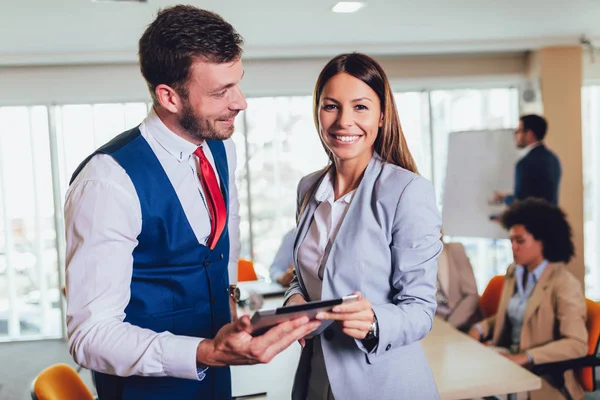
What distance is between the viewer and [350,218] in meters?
1.46

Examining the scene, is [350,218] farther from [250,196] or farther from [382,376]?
[250,196]

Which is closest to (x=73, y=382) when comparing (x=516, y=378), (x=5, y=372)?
(x=516, y=378)

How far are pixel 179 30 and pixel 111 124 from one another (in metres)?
5.20

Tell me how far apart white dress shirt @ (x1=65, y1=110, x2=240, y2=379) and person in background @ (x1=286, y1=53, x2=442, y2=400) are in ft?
1.27

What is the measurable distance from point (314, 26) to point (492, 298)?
109 inches

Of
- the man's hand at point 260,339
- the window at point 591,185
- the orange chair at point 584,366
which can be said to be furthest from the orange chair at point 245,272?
the window at point 591,185

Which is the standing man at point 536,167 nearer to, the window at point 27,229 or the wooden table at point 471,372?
the wooden table at point 471,372

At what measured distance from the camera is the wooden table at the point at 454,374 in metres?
2.04

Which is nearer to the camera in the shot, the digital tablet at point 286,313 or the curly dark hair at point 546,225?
the digital tablet at point 286,313

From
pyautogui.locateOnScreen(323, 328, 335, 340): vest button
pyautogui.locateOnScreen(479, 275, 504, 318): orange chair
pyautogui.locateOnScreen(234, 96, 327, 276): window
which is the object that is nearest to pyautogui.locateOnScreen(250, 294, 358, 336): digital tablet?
pyautogui.locateOnScreen(323, 328, 335, 340): vest button

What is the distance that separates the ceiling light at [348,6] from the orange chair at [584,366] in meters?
2.67

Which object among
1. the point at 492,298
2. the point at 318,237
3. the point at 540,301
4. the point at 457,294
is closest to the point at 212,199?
the point at 318,237

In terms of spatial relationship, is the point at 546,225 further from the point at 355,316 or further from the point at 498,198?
the point at 498,198

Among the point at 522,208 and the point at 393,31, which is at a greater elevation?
the point at 393,31
